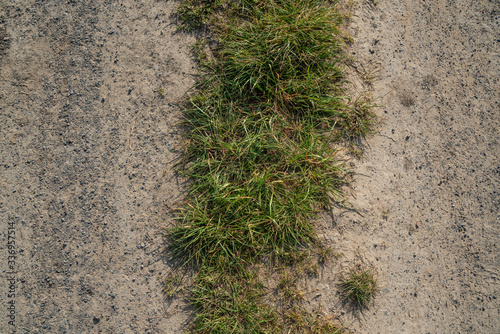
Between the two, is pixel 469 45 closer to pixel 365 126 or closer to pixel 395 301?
pixel 365 126

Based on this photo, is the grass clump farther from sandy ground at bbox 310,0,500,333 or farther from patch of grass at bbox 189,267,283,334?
sandy ground at bbox 310,0,500,333

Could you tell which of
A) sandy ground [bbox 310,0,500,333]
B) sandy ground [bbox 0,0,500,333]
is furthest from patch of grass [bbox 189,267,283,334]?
sandy ground [bbox 310,0,500,333]

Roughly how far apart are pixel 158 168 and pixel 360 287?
1.85 m

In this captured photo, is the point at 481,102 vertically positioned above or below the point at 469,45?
below

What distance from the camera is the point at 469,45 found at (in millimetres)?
2521

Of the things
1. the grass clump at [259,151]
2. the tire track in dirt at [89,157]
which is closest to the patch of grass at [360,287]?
the grass clump at [259,151]

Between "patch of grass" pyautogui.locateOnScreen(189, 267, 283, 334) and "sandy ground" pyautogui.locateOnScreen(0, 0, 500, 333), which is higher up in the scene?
"sandy ground" pyautogui.locateOnScreen(0, 0, 500, 333)

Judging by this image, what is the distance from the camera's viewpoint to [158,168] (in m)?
2.36

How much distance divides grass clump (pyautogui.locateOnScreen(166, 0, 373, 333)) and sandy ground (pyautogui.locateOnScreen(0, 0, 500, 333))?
0.58 ft

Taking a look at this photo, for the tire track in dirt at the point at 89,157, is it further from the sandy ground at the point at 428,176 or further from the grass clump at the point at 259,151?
the sandy ground at the point at 428,176

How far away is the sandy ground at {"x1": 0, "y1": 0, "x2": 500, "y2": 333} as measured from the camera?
89.6 inches

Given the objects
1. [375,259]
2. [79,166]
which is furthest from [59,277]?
[375,259]

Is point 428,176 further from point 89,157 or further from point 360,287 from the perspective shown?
point 89,157

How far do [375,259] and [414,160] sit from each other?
88cm
